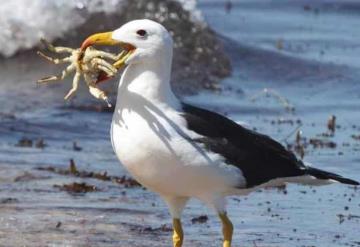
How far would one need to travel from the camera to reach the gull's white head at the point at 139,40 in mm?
6691

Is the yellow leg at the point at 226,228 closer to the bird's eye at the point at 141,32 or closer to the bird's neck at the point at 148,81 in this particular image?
the bird's neck at the point at 148,81

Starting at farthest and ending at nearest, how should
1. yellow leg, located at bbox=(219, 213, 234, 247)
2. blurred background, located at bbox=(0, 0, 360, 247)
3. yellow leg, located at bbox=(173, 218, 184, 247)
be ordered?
blurred background, located at bbox=(0, 0, 360, 247) < yellow leg, located at bbox=(173, 218, 184, 247) < yellow leg, located at bbox=(219, 213, 234, 247)

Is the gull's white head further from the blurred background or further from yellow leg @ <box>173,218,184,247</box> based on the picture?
the blurred background

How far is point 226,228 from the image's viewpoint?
23.9 ft

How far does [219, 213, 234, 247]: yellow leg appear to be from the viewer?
23.7 feet

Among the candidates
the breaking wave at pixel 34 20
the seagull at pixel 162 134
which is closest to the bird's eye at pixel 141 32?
the seagull at pixel 162 134

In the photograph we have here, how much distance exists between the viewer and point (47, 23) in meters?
14.9

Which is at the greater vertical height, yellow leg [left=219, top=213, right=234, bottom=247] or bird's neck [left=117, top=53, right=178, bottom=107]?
bird's neck [left=117, top=53, right=178, bottom=107]

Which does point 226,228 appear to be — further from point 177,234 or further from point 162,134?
point 162,134

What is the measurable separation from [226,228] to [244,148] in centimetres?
47

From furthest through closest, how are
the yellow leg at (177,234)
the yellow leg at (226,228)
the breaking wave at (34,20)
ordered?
1. the breaking wave at (34,20)
2. the yellow leg at (177,234)
3. the yellow leg at (226,228)

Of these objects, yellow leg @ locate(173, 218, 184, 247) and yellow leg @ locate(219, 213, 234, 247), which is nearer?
yellow leg @ locate(219, 213, 234, 247)

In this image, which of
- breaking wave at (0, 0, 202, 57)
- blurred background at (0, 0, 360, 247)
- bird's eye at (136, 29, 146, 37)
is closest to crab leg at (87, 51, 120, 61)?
bird's eye at (136, 29, 146, 37)

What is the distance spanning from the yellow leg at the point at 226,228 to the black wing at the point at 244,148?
0.24m
